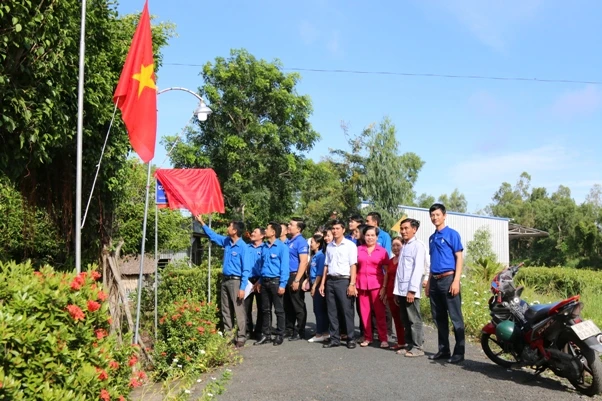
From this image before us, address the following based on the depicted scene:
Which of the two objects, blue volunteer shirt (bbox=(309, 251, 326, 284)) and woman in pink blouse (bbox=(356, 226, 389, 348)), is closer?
woman in pink blouse (bbox=(356, 226, 389, 348))

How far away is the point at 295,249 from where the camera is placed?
398 inches

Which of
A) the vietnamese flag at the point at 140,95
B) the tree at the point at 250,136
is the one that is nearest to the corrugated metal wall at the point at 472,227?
the tree at the point at 250,136

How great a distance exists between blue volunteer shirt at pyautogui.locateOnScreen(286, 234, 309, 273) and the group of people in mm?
17

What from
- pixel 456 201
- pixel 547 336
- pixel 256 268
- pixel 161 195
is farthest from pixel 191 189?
pixel 456 201

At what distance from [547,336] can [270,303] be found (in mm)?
4485

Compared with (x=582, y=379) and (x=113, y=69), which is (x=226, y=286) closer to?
(x=113, y=69)

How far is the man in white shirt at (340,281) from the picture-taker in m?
8.77

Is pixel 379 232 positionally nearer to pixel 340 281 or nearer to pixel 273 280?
pixel 340 281

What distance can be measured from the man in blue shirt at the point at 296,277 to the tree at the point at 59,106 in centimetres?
295

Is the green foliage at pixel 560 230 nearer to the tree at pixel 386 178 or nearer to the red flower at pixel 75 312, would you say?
the tree at pixel 386 178

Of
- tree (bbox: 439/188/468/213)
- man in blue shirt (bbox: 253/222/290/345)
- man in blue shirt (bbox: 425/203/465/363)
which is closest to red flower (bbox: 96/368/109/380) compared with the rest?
man in blue shirt (bbox: 425/203/465/363)

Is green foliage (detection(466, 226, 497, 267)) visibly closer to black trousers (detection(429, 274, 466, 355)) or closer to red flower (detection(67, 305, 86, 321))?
black trousers (detection(429, 274, 466, 355))

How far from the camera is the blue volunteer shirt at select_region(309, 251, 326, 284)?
9902mm

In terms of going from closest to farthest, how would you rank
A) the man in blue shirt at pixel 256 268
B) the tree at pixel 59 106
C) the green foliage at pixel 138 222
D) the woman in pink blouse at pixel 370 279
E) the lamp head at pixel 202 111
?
1. the tree at pixel 59 106
2. the woman in pink blouse at pixel 370 279
3. the man in blue shirt at pixel 256 268
4. the lamp head at pixel 202 111
5. the green foliage at pixel 138 222
